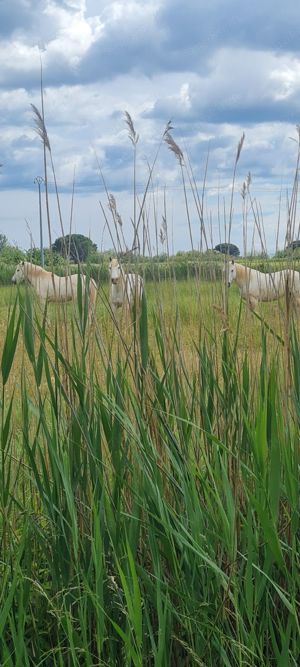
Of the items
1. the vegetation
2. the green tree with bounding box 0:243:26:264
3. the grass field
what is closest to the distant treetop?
the vegetation

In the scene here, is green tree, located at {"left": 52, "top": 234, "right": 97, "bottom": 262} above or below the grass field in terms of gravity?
above

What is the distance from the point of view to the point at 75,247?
6.23 feet

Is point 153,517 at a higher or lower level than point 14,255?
lower

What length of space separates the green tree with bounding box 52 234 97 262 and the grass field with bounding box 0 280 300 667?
0.14 meters

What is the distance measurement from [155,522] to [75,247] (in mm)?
661

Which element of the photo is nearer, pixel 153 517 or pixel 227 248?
pixel 153 517

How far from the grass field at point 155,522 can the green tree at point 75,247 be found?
0.47ft

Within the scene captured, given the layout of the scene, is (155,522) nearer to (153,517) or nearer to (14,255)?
(153,517)

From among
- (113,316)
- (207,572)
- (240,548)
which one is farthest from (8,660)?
(113,316)

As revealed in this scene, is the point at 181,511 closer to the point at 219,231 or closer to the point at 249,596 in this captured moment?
the point at 249,596

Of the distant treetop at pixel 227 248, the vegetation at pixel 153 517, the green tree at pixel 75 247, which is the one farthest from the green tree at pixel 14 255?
the distant treetop at pixel 227 248

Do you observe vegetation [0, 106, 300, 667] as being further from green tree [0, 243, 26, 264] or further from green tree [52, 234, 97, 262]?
green tree [0, 243, 26, 264]

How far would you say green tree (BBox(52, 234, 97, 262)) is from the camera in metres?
1.86

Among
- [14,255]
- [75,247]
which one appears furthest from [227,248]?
[14,255]
